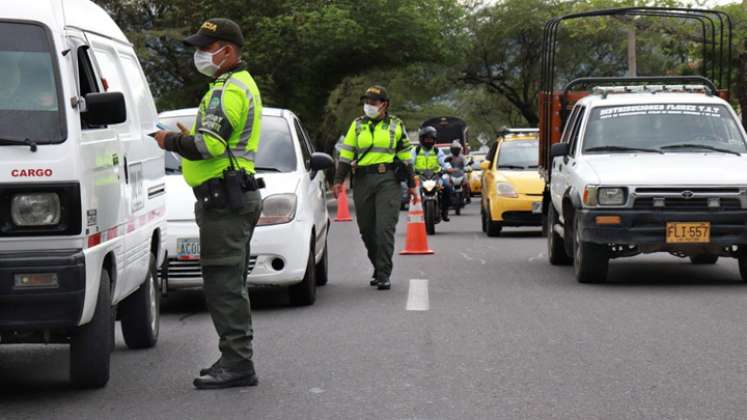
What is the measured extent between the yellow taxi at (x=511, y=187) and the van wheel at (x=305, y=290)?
9615 mm

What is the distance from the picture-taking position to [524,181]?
21234mm

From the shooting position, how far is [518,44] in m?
61.9

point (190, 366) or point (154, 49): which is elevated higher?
point (154, 49)

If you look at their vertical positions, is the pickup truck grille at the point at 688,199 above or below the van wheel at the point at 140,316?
above

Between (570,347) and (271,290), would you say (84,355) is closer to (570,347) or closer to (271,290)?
(570,347)

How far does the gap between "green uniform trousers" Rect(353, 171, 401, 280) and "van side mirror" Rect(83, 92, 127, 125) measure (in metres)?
6.09

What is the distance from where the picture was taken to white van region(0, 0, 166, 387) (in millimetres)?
6531

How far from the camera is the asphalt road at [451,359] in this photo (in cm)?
684

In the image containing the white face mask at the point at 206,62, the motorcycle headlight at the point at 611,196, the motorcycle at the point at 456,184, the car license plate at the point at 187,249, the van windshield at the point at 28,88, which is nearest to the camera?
the van windshield at the point at 28,88

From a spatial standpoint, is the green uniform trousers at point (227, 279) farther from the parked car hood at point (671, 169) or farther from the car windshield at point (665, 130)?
the car windshield at point (665, 130)

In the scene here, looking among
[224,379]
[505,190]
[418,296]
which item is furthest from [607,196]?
[505,190]

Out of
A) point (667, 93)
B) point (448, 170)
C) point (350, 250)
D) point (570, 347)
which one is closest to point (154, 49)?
point (448, 170)

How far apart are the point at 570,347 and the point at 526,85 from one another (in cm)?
5403

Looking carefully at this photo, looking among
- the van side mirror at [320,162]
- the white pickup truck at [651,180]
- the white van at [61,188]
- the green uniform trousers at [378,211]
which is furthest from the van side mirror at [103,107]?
the white pickup truck at [651,180]
